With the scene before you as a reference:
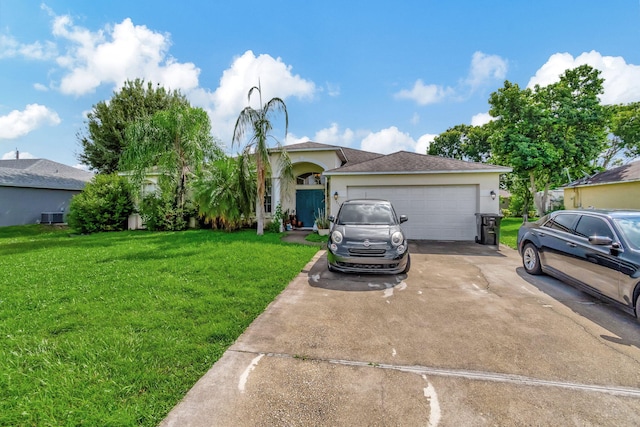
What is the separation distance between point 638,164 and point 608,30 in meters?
9.18

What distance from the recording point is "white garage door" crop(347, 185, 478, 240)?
1020 cm

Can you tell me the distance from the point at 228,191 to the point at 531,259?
1102 centimetres

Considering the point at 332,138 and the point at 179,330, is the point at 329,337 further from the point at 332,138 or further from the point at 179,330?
the point at 332,138

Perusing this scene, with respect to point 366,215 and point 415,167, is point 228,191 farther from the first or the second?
point 415,167

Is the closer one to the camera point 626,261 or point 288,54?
point 626,261

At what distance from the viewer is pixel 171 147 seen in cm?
1311

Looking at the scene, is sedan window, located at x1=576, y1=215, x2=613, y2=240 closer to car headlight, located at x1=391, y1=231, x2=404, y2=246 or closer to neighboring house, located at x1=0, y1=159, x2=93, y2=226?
car headlight, located at x1=391, y1=231, x2=404, y2=246

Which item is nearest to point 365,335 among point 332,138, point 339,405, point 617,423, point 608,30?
point 339,405

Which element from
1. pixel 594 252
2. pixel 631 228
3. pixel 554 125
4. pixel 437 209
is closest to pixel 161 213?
pixel 437 209

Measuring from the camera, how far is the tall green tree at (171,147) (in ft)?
41.4

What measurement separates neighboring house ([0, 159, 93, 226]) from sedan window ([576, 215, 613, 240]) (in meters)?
25.9

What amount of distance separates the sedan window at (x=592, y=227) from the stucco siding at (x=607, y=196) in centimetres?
1167

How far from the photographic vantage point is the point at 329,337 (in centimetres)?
330

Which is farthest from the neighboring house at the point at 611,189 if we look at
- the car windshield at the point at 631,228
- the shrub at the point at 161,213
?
the shrub at the point at 161,213
